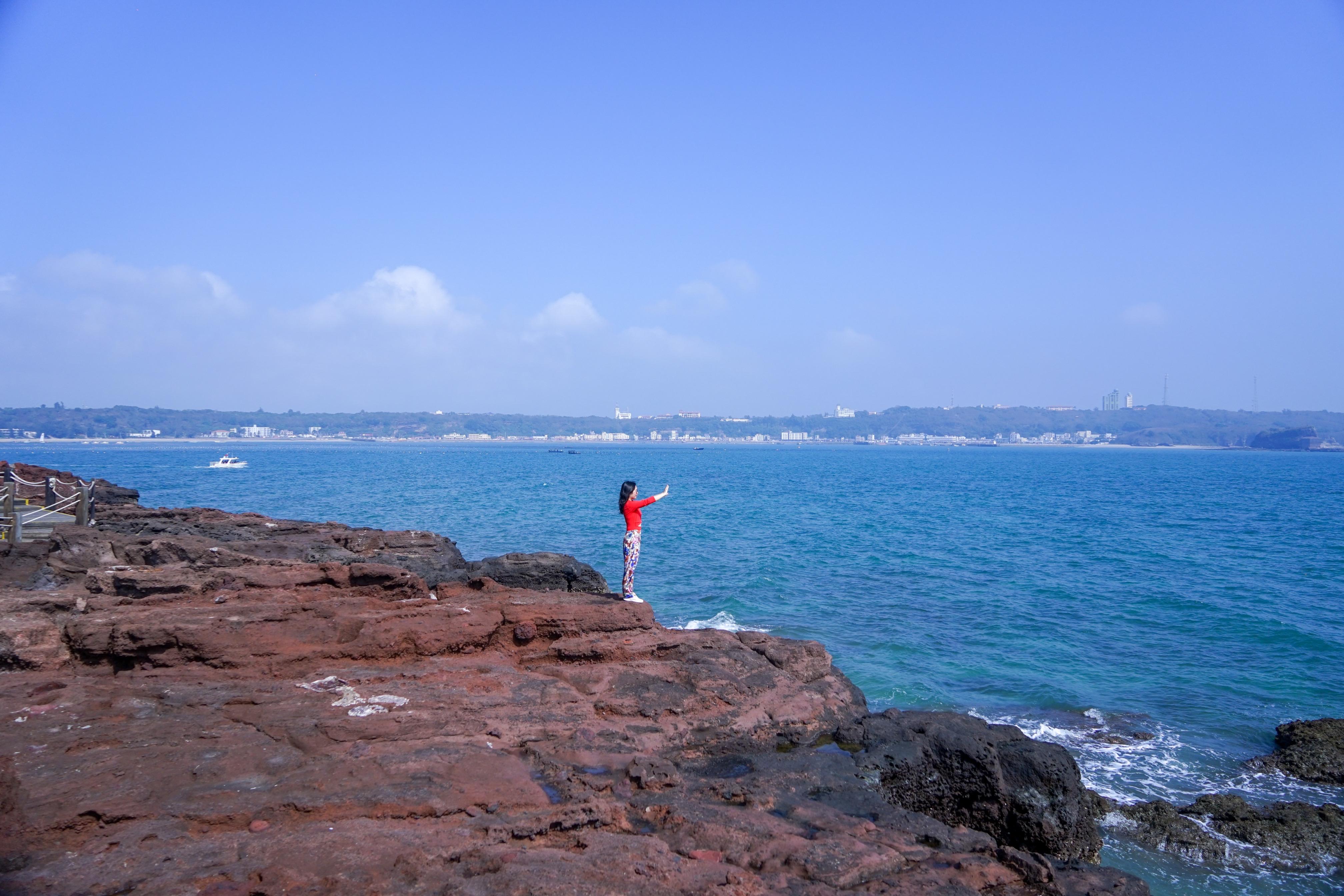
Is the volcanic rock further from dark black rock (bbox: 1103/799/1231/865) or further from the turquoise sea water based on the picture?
the turquoise sea water

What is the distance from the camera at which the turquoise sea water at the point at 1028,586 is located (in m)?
12.2

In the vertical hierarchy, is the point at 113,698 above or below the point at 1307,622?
above

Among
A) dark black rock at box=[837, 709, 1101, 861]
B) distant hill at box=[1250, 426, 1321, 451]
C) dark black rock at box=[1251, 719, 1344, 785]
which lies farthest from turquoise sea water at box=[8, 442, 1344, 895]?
distant hill at box=[1250, 426, 1321, 451]

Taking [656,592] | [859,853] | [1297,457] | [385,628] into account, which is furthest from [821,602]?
[1297,457]

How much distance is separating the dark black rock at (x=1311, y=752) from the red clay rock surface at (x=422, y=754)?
669 centimetres

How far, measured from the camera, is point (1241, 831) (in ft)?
28.7

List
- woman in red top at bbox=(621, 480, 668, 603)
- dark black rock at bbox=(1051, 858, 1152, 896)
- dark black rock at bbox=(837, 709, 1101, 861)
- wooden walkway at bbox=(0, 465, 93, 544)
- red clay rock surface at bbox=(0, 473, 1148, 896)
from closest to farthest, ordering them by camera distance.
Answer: red clay rock surface at bbox=(0, 473, 1148, 896) < dark black rock at bbox=(1051, 858, 1152, 896) < dark black rock at bbox=(837, 709, 1101, 861) < woman in red top at bbox=(621, 480, 668, 603) < wooden walkway at bbox=(0, 465, 93, 544)

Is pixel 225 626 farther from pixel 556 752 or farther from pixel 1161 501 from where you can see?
pixel 1161 501

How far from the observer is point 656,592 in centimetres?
2084

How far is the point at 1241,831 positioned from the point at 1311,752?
3.22 m

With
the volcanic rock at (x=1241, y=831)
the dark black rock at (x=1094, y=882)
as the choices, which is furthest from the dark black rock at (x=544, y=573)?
the dark black rock at (x=1094, y=882)

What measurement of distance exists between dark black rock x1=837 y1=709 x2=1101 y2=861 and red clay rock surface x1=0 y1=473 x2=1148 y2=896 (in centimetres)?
52

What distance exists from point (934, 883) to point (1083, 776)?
673cm

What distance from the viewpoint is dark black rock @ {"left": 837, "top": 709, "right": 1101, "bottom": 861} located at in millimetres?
7043
